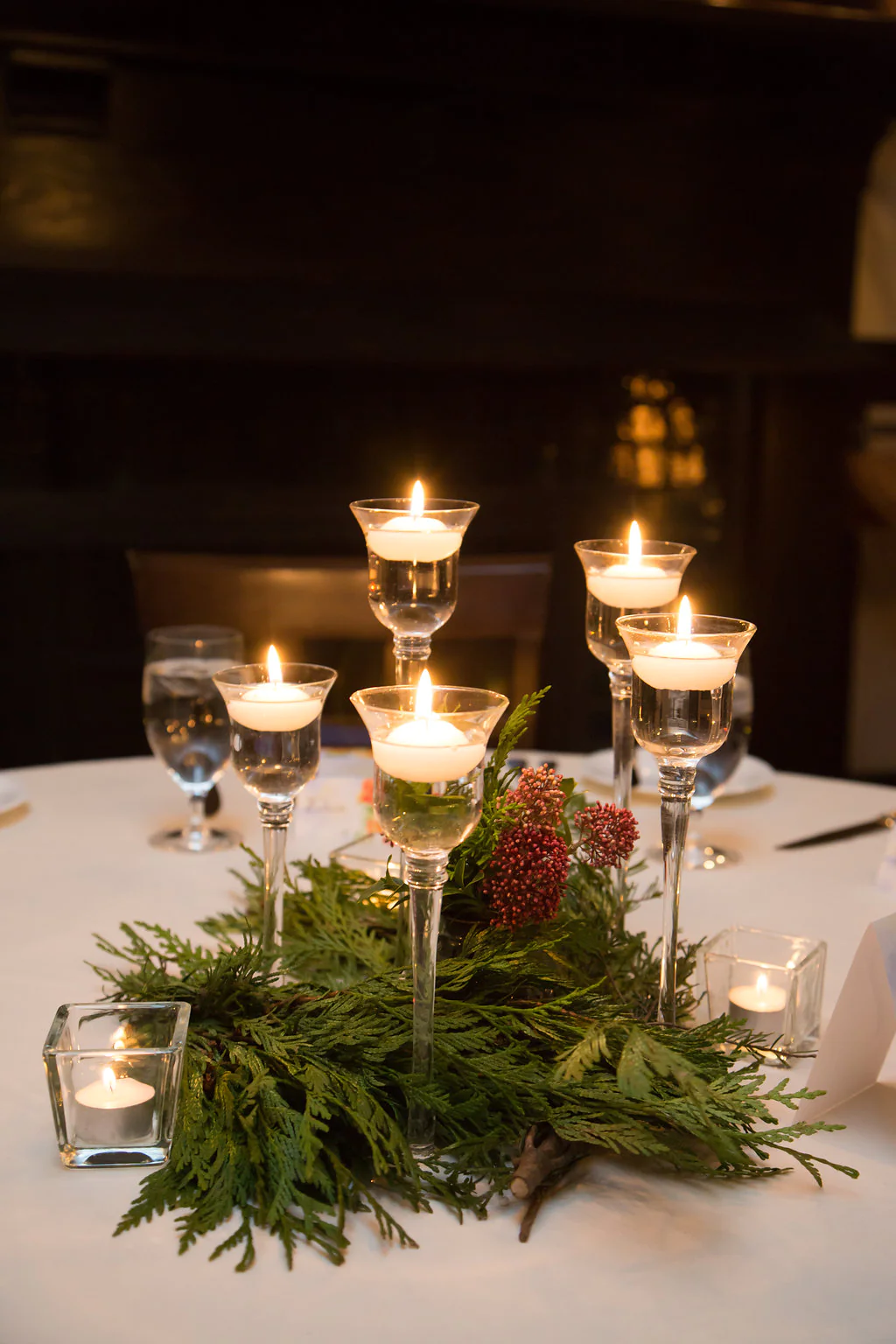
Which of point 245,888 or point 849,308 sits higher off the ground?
point 849,308

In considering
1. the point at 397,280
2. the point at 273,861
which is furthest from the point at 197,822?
the point at 397,280

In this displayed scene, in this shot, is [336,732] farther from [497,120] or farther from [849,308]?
[849,308]

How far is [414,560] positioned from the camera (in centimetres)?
85

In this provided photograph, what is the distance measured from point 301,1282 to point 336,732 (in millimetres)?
1028

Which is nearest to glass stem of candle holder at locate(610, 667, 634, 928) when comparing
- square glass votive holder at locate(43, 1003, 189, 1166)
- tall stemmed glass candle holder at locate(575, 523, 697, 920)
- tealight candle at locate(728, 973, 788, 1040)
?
tall stemmed glass candle holder at locate(575, 523, 697, 920)

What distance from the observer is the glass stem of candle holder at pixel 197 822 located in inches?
46.0

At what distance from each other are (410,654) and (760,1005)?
31cm

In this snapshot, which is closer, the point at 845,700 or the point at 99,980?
the point at 99,980

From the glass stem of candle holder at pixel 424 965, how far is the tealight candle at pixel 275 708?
7.2 inches

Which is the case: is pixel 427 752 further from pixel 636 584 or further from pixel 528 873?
pixel 636 584

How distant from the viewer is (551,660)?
2.87 m

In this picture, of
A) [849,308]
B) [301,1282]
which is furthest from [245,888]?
[849,308]

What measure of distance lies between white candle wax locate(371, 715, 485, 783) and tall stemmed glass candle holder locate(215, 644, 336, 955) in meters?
0.17

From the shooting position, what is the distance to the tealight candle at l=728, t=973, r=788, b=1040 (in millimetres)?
808
